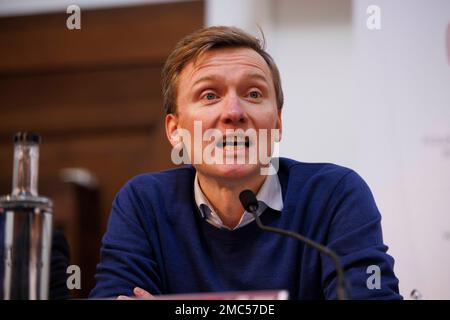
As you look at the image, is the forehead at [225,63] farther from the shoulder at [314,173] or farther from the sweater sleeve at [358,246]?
the sweater sleeve at [358,246]

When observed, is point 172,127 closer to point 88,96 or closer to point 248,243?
point 248,243

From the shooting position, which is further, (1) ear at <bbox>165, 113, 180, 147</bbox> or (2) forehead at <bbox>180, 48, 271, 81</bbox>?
(1) ear at <bbox>165, 113, 180, 147</bbox>

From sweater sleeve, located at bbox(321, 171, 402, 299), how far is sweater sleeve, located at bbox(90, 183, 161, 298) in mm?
358

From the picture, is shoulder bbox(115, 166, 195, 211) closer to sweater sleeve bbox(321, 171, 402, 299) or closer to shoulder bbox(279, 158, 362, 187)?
shoulder bbox(279, 158, 362, 187)

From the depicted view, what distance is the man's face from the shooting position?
4.86ft

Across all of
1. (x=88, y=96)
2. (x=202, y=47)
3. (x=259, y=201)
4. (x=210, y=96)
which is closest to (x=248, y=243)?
(x=259, y=201)

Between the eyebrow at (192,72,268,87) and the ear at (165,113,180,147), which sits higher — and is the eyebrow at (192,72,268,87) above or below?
above

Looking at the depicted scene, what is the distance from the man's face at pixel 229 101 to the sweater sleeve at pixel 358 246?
0.21m

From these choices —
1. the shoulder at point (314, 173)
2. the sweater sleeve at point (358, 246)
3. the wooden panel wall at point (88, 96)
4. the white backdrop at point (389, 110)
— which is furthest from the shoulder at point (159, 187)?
the wooden panel wall at point (88, 96)

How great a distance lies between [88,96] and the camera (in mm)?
2865

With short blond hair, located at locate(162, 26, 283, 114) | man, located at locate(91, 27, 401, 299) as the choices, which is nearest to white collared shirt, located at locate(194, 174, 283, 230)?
man, located at locate(91, 27, 401, 299)

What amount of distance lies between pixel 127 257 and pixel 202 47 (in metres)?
0.48

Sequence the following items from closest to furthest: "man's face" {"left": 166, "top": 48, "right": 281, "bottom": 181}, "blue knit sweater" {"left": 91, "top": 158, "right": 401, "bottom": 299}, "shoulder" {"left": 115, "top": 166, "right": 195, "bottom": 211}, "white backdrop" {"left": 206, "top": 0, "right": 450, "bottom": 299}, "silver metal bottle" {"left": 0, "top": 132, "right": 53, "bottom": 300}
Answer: "silver metal bottle" {"left": 0, "top": 132, "right": 53, "bottom": 300}, "blue knit sweater" {"left": 91, "top": 158, "right": 401, "bottom": 299}, "man's face" {"left": 166, "top": 48, "right": 281, "bottom": 181}, "shoulder" {"left": 115, "top": 166, "right": 195, "bottom": 211}, "white backdrop" {"left": 206, "top": 0, "right": 450, "bottom": 299}
